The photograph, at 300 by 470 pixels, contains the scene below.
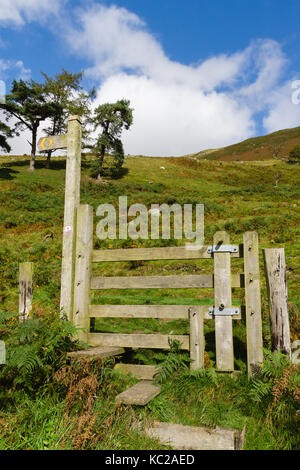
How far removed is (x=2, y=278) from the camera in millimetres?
10555

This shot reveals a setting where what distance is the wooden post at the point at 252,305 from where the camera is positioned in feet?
15.5

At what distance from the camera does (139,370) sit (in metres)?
4.97

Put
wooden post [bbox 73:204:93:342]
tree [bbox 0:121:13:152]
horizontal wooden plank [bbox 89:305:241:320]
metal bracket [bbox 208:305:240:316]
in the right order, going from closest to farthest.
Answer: metal bracket [bbox 208:305:240:316]
horizontal wooden plank [bbox 89:305:241:320]
wooden post [bbox 73:204:93:342]
tree [bbox 0:121:13:152]

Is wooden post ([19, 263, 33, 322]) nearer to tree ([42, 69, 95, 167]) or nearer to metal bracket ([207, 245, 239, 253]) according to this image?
metal bracket ([207, 245, 239, 253])

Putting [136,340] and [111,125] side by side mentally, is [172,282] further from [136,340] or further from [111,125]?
[111,125]

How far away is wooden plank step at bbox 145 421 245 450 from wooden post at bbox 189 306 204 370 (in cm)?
155

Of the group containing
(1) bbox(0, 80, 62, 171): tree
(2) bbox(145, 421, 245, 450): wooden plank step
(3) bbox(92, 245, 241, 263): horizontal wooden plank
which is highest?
(1) bbox(0, 80, 62, 171): tree

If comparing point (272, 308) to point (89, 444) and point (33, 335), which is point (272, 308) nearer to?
point (89, 444)

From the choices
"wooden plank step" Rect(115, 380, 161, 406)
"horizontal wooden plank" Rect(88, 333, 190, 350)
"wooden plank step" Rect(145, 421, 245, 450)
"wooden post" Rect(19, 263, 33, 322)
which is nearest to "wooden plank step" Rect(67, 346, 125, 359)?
"horizontal wooden plank" Rect(88, 333, 190, 350)

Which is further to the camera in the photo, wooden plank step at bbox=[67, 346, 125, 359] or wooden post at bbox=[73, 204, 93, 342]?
wooden post at bbox=[73, 204, 93, 342]

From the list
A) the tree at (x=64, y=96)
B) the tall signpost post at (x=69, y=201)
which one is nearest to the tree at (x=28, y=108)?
the tree at (x=64, y=96)

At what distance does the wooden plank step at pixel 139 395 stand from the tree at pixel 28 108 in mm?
43454

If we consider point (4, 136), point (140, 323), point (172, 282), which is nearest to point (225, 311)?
point (172, 282)

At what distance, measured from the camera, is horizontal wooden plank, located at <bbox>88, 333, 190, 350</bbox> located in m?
4.97
